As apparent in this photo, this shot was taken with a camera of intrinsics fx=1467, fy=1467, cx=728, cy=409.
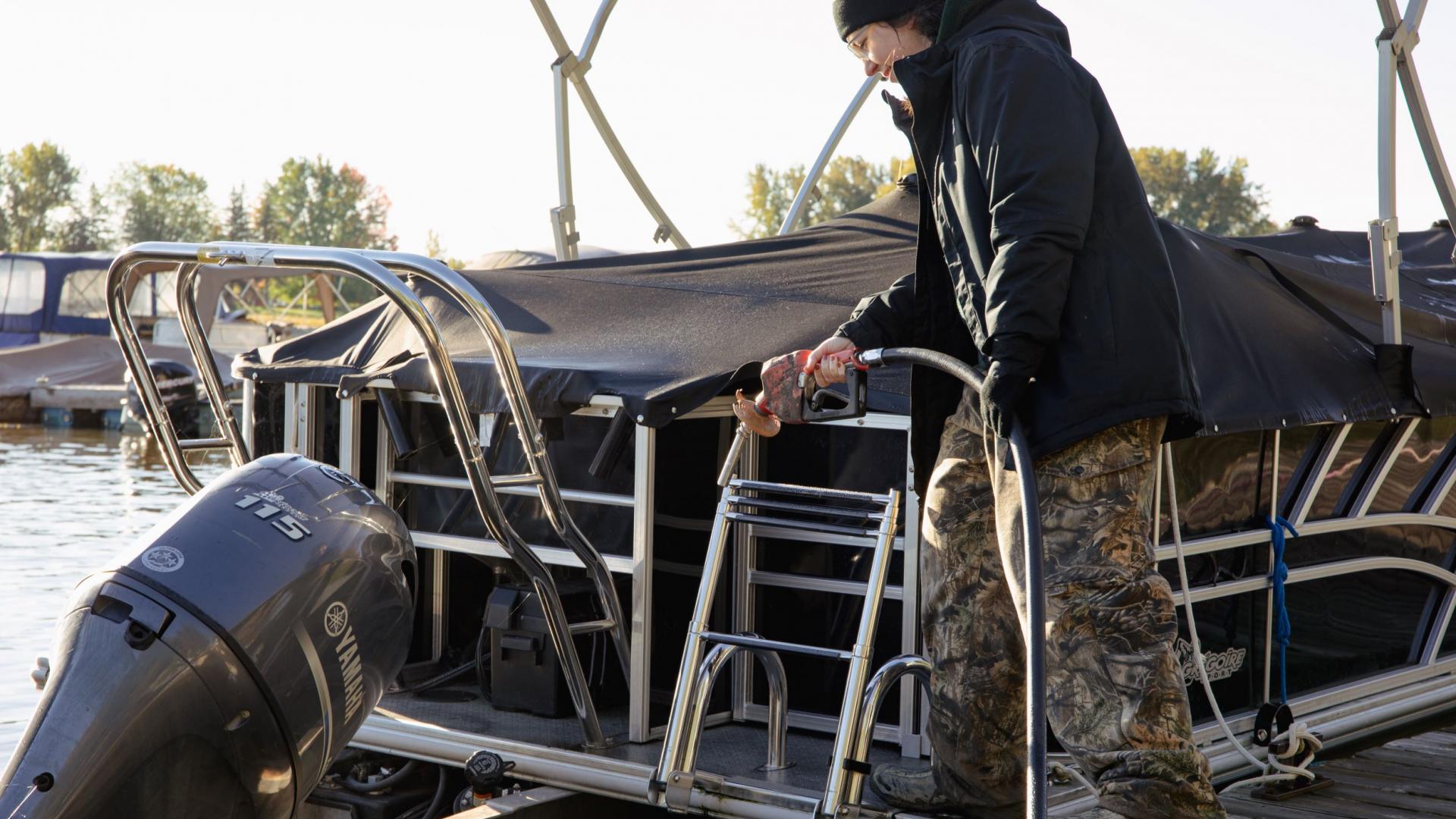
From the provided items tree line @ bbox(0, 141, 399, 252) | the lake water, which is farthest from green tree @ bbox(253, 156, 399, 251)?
the lake water

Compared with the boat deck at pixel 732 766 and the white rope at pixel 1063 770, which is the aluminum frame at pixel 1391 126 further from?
the white rope at pixel 1063 770

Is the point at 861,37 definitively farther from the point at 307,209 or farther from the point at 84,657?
the point at 307,209

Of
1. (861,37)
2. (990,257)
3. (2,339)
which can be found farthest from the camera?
(2,339)

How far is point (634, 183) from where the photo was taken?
7566 mm

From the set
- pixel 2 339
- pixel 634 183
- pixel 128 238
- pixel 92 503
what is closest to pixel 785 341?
pixel 634 183

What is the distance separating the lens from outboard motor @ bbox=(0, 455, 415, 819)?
9.52 ft

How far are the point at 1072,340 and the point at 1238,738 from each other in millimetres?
2796

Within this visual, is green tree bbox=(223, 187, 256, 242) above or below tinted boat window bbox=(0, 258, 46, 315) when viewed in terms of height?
above

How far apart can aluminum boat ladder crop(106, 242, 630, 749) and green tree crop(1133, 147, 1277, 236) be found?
290 feet

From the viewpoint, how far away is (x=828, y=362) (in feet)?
10.8

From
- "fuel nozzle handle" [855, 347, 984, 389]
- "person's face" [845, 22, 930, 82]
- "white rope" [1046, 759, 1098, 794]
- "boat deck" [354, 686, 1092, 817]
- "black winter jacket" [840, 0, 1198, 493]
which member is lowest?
"boat deck" [354, 686, 1092, 817]

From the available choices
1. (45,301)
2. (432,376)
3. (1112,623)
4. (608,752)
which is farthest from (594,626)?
(45,301)

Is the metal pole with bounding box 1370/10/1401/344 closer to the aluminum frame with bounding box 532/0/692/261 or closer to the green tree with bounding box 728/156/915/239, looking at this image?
the aluminum frame with bounding box 532/0/692/261

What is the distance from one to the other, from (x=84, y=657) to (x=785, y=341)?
238cm
